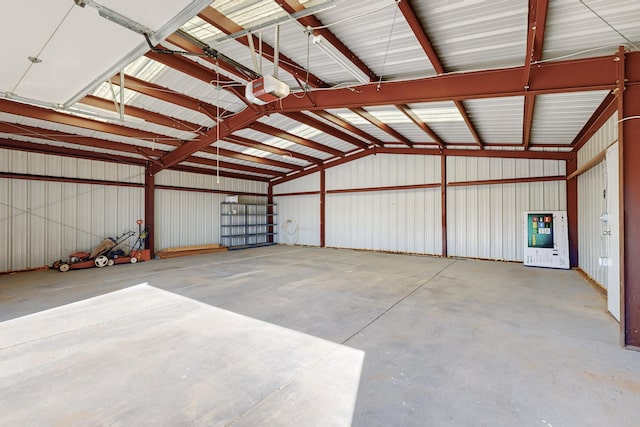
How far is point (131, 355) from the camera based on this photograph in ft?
9.71

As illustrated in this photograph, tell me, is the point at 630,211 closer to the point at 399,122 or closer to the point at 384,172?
the point at 399,122

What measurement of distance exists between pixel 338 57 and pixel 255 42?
121cm

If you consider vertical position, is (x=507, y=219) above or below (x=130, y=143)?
below

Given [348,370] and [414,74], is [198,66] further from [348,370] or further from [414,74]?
[348,370]

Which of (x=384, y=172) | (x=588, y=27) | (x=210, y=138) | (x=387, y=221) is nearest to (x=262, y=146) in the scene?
(x=210, y=138)

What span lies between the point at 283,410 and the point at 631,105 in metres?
4.63

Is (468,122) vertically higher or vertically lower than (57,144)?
higher

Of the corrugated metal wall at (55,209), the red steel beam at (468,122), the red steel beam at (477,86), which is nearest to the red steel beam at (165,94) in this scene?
the red steel beam at (477,86)

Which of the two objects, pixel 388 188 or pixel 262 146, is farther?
pixel 388 188

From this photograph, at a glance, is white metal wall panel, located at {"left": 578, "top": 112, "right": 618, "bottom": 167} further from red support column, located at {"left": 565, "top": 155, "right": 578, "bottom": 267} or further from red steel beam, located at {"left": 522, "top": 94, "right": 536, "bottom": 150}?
red steel beam, located at {"left": 522, "top": 94, "right": 536, "bottom": 150}

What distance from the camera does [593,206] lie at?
5.82 m

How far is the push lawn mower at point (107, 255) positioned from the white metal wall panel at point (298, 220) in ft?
19.8

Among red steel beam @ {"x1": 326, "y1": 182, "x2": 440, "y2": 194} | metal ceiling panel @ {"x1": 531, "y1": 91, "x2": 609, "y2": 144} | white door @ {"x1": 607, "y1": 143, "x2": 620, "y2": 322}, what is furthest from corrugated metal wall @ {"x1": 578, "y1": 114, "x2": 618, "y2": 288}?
red steel beam @ {"x1": 326, "y1": 182, "x2": 440, "y2": 194}

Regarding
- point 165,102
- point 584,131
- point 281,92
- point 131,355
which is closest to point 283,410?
point 131,355
